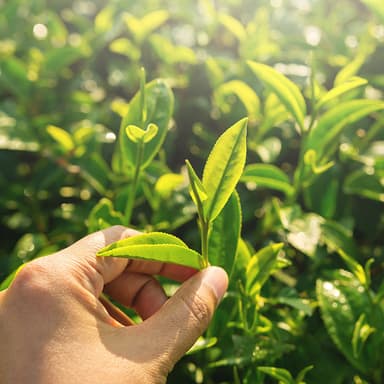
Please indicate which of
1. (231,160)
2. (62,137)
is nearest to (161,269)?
(231,160)

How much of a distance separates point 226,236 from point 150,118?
1.05 ft

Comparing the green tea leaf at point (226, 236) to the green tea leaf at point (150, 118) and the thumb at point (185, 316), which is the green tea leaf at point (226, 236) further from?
the green tea leaf at point (150, 118)

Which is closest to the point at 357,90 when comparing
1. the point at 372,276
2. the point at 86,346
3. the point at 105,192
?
the point at 372,276

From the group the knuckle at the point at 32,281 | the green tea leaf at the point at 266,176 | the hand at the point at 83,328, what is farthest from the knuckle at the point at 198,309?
the green tea leaf at the point at 266,176

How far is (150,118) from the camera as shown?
136 centimetres

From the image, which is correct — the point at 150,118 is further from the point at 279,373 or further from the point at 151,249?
the point at 279,373

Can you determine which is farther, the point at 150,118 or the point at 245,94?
the point at 245,94

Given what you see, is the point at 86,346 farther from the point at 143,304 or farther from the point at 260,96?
the point at 260,96

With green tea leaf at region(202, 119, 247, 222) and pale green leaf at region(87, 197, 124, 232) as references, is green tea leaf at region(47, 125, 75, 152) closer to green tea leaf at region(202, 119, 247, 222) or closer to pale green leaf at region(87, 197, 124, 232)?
pale green leaf at region(87, 197, 124, 232)

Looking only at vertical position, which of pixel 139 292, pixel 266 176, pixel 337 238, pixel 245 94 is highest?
pixel 245 94

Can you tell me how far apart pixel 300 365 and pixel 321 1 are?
1.50 meters

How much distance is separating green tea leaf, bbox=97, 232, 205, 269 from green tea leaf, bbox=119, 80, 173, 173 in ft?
0.88

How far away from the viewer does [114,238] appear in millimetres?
1231

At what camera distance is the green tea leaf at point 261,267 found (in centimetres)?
124
